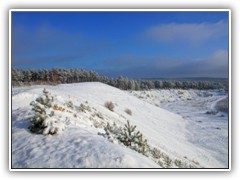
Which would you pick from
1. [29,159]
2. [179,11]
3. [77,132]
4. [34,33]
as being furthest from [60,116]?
[179,11]

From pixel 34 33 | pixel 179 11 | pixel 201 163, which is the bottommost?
pixel 201 163

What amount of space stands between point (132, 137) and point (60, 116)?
1958mm

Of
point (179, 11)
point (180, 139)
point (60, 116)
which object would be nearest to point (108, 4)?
point (179, 11)

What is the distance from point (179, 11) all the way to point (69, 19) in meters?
2.90

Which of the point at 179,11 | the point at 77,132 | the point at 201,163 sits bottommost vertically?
the point at 201,163

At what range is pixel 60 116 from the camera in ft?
26.7

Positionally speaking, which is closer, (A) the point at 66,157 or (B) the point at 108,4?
(A) the point at 66,157

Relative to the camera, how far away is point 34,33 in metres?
8.27

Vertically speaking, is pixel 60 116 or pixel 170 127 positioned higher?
pixel 60 116

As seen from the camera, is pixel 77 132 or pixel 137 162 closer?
pixel 137 162

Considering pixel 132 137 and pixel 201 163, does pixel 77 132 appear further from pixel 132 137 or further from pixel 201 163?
pixel 201 163

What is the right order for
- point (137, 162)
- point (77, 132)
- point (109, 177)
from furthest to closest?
1. point (77, 132)
2. point (109, 177)
3. point (137, 162)

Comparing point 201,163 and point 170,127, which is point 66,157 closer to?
point 201,163

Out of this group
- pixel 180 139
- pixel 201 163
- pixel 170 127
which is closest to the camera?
pixel 201 163
